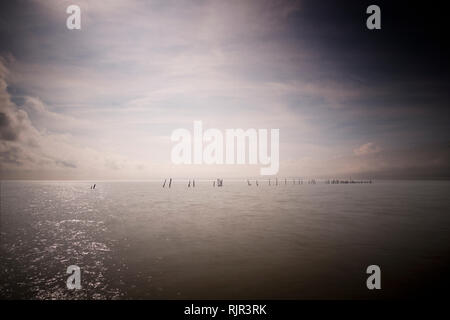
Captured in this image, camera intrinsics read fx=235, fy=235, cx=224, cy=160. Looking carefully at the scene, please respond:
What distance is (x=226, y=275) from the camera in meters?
11.9

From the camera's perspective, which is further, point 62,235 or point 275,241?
A: point 62,235

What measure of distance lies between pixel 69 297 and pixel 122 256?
16.9 feet

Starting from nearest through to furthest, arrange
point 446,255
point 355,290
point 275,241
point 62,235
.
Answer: point 355,290
point 446,255
point 275,241
point 62,235

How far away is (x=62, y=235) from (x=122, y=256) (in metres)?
9.81

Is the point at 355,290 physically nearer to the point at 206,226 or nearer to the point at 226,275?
the point at 226,275

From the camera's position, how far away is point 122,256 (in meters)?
14.9
